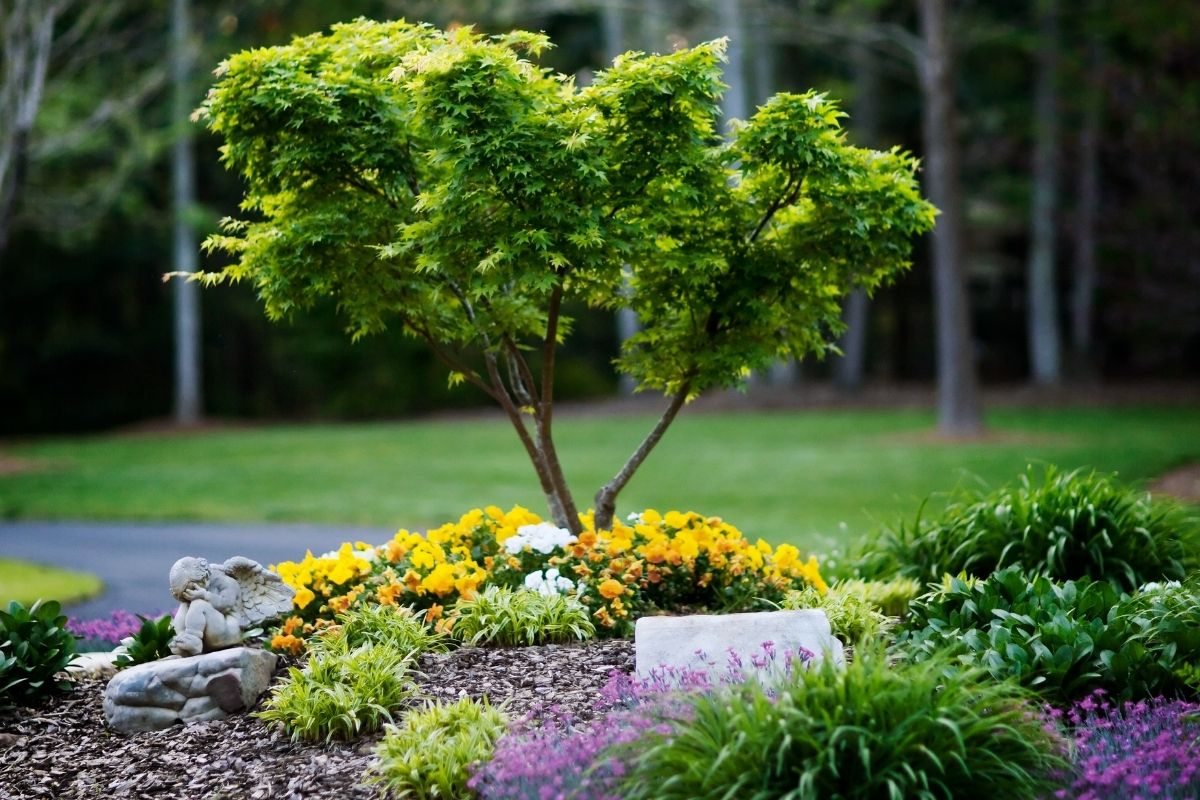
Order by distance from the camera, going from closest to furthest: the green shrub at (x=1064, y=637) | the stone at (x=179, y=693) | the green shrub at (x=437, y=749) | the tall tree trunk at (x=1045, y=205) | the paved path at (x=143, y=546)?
the green shrub at (x=437, y=749) < the green shrub at (x=1064, y=637) < the stone at (x=179, y=693) < the paved path at (x=143, y=546) < the tall tree trunk at (x=1045, y=205)

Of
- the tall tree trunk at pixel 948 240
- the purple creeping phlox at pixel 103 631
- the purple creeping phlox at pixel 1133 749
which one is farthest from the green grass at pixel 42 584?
the tall tree trunk at pixel 948 240

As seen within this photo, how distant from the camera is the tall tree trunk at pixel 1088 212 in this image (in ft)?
72.7

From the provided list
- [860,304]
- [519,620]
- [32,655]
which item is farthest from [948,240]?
[32,655]

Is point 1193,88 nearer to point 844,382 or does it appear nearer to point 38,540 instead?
point 844,382

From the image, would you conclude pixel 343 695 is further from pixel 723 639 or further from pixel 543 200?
pixel 543 200

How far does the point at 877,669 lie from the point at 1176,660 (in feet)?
5.39

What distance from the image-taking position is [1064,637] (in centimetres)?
464

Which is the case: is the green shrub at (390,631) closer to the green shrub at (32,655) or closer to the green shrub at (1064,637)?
the green shrub at (32,655)

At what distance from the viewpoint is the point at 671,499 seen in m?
13.5

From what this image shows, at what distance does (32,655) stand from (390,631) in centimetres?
169

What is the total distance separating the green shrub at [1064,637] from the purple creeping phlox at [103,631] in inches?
169

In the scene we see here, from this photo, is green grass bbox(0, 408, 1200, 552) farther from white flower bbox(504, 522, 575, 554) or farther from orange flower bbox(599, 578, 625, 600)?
orange flower bbox(599, 578, 625, 600)

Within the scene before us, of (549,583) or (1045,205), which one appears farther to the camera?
(1045,205)

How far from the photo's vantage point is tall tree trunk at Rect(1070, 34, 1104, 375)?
2216cm
